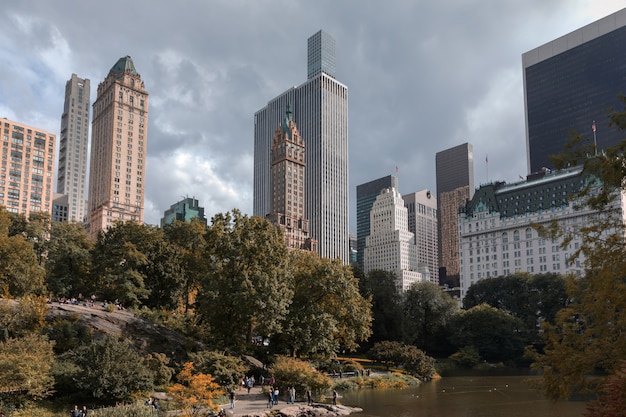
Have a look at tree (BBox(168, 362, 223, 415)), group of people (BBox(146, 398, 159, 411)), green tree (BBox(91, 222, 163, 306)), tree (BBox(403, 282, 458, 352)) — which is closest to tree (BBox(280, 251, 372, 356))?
green tree (BBox(91, 222, 163, 306))

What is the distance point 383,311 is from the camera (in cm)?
9506

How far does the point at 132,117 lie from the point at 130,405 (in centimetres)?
14695

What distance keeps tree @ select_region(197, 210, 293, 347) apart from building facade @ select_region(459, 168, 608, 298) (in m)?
117

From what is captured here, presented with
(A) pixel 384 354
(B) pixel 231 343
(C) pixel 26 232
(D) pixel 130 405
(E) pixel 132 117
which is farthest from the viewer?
(E) pixel 132 117

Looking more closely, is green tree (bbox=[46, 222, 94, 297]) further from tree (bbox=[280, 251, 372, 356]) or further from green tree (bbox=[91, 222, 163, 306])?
tree (bbox=[280, 251, 372, 356])

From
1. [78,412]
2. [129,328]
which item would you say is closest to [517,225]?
[129,328]

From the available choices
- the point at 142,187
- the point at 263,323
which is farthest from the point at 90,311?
the point at 142,187

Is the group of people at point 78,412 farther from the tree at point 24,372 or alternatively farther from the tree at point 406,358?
the tree at point 406,358

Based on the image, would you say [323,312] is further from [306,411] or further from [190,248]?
[190,248]

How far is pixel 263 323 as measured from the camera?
57.7m

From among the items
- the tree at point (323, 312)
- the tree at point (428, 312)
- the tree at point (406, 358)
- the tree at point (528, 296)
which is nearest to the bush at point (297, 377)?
the tree at point (323, 312)

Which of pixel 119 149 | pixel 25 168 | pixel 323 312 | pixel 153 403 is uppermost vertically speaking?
pixel 119 149

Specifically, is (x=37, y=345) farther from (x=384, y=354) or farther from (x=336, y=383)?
(x=384, y=354)

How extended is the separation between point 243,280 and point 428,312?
62.7 metres
